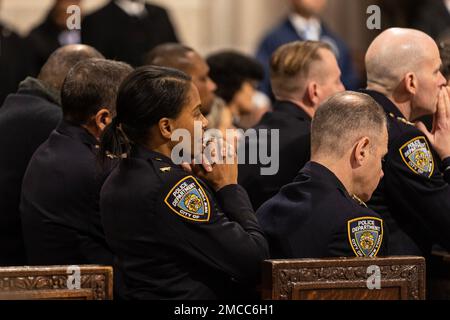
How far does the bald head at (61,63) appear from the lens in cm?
387

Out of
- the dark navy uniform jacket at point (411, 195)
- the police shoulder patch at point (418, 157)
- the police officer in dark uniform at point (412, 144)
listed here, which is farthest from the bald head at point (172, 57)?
the police shoulder patch at point (418, 157)

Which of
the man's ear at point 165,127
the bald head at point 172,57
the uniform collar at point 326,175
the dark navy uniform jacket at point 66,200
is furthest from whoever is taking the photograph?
the bald head at point 172,57

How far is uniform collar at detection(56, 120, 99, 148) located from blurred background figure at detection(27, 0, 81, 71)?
2.89 metres

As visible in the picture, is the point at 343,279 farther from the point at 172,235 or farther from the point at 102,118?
the point at 102,118

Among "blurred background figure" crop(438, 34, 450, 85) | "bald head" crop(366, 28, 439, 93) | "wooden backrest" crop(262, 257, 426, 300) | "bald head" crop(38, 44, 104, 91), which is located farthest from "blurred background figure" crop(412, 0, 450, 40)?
"wooden backrest" crop(262, 257, 426, 300)

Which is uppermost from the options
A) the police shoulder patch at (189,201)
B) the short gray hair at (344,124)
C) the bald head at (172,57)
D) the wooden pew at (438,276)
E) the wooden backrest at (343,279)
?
the bald head at (172,57)

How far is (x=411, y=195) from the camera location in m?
3.33

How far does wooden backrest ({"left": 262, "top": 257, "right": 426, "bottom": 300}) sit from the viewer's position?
2711 millimetres

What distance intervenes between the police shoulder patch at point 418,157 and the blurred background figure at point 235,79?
2168 mm

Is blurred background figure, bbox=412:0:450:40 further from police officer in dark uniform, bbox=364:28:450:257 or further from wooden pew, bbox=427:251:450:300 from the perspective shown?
wooden pew, bbox=427:251:450:300

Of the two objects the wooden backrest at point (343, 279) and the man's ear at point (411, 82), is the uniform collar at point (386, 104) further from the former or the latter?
the wooden backrest at point (343, 279)

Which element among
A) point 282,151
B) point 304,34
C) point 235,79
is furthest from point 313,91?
point 304,34
